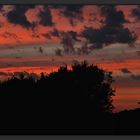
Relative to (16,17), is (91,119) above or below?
below

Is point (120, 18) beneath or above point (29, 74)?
above

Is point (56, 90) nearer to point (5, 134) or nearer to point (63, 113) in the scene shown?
point (63, 113)

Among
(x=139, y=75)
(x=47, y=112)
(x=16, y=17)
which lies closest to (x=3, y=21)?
(x=16, y=17)

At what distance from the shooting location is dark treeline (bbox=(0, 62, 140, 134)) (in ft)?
27.0

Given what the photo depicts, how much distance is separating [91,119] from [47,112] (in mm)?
614

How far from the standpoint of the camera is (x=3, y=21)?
27.3 ft

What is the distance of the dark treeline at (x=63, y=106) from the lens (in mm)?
8242

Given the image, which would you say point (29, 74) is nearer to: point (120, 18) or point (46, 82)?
point (46, 82)

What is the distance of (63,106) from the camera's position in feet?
27.3

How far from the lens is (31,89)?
833cm

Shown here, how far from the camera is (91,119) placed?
831 centimetres

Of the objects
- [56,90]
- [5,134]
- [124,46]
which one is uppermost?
[124,46]

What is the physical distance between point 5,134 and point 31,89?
71cm

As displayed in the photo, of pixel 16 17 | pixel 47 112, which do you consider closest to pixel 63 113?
pixel 47 112
